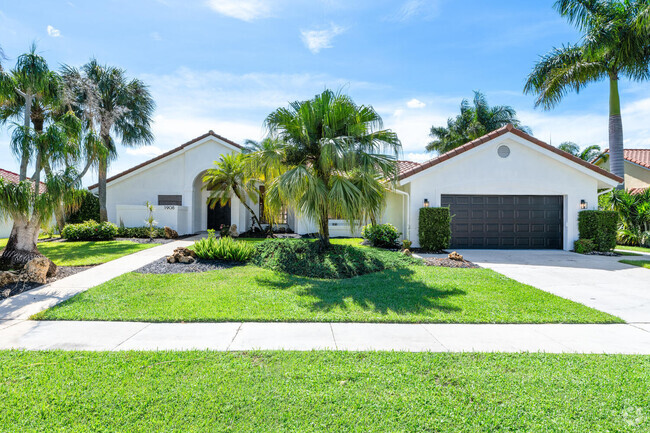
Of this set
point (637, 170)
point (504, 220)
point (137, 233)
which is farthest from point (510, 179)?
point (137, 233)

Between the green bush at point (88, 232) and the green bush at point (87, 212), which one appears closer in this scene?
the green bush at point (88, 232)

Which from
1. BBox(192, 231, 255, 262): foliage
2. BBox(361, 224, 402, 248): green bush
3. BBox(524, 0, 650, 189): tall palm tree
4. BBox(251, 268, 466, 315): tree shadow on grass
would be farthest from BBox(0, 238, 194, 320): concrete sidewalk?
BBox(524, 0, 650, 189): tall palm tree

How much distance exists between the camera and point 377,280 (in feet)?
25.0

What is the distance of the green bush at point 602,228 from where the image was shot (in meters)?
12.8

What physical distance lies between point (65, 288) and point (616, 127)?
2209 centimetres

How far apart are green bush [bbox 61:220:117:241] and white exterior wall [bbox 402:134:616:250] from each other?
541 inches

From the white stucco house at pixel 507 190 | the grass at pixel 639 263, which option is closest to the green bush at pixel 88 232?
the white stucco house at pixel 507 190

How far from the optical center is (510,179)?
523 inches

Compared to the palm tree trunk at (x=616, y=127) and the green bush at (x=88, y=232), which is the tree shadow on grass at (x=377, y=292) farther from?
the palm tree trunk at (x=616, y=127)

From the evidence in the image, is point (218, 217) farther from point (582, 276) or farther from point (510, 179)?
point (582, 276)

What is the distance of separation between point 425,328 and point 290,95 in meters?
7.21

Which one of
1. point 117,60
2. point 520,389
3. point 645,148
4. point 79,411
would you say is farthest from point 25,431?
point 645,148

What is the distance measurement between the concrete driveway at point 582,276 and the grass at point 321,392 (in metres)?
2.88

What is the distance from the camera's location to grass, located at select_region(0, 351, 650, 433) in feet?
8.46
